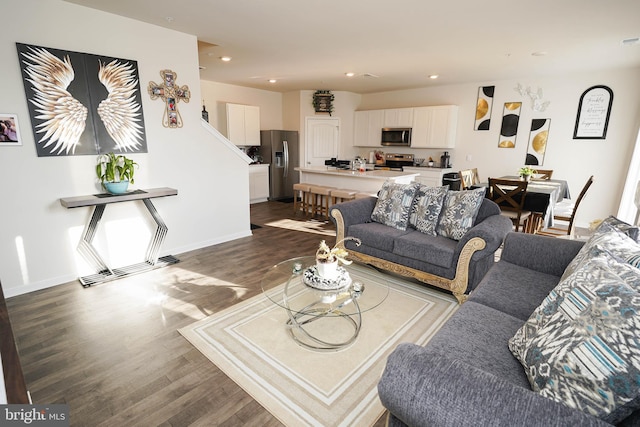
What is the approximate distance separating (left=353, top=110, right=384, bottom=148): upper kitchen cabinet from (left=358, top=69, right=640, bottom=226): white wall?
1.50 meters

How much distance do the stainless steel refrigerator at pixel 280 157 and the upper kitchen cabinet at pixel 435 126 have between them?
2789 millimetres

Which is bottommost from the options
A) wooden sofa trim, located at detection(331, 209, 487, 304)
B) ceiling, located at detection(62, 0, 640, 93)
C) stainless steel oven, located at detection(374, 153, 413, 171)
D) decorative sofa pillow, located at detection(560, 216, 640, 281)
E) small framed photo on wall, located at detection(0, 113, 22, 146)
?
wooden sofa trim, located at detection(331, 209, 487, 304)

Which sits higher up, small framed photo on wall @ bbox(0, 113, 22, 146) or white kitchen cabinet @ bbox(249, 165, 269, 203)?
small framed photo on wall @ bbox(0, 113, 22, 146)

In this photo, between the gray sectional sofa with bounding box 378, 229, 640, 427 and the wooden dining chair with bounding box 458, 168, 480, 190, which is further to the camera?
the wooden dining chair with bounding box 458, 168, 480, 190

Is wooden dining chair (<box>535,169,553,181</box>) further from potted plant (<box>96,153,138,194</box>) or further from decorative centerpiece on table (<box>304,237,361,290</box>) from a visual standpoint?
potted plant (<box>96,153,138,194</box>)

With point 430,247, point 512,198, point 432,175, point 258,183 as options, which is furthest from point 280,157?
point 430,247

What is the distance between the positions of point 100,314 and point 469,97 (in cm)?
691

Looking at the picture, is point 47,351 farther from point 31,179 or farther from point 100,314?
point 31,179

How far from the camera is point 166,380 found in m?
1.98

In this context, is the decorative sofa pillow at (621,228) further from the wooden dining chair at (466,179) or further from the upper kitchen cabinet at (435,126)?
the upper kitchen cabinet at (435,126)

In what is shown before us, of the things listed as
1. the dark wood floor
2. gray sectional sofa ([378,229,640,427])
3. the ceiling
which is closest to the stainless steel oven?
the ceiling

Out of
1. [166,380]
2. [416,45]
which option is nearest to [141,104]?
[166,380]

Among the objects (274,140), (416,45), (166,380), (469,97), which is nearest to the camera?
(166,380)

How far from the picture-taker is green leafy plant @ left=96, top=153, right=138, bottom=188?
3.26 meters
